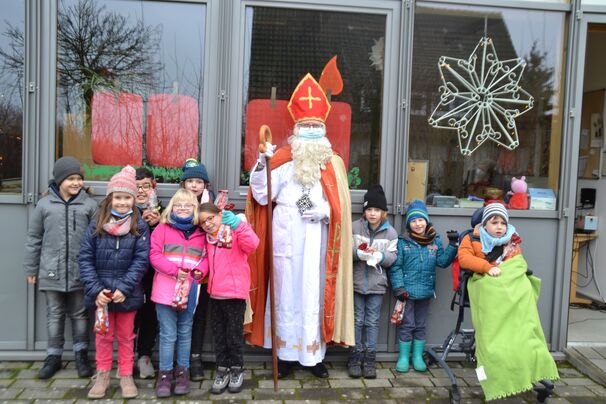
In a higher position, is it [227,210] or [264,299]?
[227,210]

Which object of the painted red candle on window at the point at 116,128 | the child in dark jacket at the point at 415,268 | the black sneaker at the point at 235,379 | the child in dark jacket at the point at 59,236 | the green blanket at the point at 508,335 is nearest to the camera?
the green blanket at the point at 508,335

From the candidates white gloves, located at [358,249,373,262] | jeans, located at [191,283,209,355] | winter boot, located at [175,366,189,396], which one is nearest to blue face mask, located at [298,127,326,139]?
white gloves, located at [358,249,373,262]

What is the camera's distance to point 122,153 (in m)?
4.58

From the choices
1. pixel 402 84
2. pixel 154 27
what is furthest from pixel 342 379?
pixel 154 27

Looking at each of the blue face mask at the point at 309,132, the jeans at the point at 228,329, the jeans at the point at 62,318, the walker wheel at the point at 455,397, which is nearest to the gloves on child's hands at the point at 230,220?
the jeans at the point at 228,329

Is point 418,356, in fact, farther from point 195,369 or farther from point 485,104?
point 485,104

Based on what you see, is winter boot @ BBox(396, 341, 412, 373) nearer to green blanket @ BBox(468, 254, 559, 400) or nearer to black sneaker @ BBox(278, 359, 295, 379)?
green blanket @ BBox(468, 254, 559, 400)

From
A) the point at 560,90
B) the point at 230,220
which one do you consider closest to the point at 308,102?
the point at 230,220

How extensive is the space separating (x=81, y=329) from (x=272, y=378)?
1580mm

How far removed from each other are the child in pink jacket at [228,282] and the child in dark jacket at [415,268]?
1322 millimetres

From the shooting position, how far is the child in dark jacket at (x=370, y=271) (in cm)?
432

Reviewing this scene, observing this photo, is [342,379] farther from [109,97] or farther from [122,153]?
[109,97]

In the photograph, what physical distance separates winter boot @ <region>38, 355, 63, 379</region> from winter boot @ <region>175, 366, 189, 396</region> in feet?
3.38

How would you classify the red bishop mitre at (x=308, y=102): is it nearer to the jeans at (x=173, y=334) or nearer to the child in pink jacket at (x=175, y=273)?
the child in pink jacket at (x=175, y=273)
